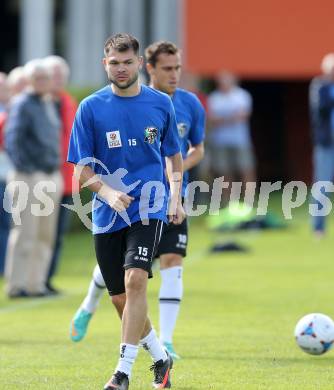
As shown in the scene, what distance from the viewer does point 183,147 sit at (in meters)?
9.36

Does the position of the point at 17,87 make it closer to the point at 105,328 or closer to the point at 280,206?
the point at 105,328

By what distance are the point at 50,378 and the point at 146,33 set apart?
20.4m

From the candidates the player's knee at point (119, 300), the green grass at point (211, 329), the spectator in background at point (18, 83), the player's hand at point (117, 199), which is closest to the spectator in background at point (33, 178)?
Result: the green grass at point (211, 329)

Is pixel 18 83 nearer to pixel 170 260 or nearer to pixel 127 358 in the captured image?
pixel 170 260

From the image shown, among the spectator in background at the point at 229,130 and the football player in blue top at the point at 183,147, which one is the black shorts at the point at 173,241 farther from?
the spectator in background at the point at 229,130

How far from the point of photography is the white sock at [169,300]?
9.05m

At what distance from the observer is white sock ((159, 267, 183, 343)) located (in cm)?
905

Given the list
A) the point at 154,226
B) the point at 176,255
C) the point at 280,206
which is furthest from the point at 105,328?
the point at 280,206

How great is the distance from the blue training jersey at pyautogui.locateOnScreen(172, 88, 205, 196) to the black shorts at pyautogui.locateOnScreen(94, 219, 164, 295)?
6.20 ft

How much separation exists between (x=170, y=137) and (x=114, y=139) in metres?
0.50

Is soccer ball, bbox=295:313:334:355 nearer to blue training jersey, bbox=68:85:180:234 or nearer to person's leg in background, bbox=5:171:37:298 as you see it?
blue training jersey, bbox=68:85:180:234

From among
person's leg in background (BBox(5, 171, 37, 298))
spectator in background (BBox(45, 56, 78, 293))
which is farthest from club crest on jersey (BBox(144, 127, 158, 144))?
person's leg in background (BBox(5, 171, 37, 298))

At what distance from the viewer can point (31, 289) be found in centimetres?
1307

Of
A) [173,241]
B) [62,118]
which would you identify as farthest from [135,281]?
[62,118]
